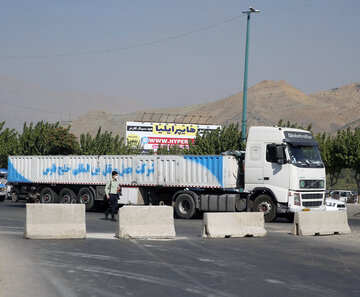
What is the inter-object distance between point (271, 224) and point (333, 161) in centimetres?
3353

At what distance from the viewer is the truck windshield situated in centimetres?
2325

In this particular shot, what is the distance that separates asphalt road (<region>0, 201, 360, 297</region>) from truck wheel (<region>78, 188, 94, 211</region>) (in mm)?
12369

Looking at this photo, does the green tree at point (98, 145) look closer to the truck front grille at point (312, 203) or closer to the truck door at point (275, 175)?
the truck door at point (275, 175)

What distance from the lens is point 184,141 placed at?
85.1 meters

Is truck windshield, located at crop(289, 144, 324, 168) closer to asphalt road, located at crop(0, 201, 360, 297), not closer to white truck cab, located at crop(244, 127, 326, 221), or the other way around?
white truck cab, located at crop(244, 127, 326, 221)

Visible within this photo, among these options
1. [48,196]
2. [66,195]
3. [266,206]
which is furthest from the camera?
[48,196]

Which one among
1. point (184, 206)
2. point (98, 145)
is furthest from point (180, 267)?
point (98, 145)

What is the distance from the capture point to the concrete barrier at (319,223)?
59.8 ft

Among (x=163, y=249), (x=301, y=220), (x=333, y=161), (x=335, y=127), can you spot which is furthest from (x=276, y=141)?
(x=335, y=127)

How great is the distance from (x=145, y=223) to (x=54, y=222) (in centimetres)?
222

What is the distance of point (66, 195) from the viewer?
1209 inches

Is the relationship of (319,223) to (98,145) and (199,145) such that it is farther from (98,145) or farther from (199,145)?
(98,145)

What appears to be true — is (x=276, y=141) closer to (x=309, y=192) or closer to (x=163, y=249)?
(x=309, y=192)

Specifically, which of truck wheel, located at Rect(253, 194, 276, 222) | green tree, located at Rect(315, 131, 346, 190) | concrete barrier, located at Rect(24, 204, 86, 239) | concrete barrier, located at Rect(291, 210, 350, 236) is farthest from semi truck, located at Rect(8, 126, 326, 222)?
green tree, located at Rect(315, 131, 346, 190)
